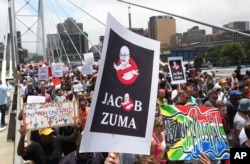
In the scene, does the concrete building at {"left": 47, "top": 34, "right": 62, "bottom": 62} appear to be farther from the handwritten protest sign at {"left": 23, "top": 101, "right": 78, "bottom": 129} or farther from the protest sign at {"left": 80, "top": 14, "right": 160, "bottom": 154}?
the protest sign at {"left": 80, "top": 14, "right": 160, "bottom": 154}

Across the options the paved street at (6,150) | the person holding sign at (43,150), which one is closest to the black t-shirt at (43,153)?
the person holding sign at (43,150)

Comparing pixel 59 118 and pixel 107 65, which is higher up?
pixel 107 65

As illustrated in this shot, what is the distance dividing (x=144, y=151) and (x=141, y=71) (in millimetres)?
593

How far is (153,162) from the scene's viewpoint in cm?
350

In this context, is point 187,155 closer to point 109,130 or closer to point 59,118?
point 109,130

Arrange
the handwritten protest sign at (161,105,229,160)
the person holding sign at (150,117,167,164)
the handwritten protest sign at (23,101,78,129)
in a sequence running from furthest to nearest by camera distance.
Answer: the handwritten protest sign at (23,101,78,129), the person holding sign at (150,117,167,164), the handwritten protest sign at (161,105,229,160)

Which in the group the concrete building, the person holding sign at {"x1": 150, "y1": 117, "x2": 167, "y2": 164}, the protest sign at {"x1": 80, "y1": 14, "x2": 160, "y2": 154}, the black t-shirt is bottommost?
the black t-shirt

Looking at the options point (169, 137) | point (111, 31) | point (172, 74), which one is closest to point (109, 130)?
point (111, 31)

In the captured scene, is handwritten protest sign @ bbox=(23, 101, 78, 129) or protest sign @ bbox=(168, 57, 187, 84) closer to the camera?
handwritten protest sign @ bbox=(23, 101, 78, 129)

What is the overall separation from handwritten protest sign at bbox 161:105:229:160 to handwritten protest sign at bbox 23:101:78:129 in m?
2.19

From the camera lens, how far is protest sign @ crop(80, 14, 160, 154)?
304cm

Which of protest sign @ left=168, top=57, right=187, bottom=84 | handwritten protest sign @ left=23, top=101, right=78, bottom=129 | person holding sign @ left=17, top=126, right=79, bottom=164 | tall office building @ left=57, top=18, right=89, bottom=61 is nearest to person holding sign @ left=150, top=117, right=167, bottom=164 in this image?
person holding sign @ left=17, top=126, right=79, bottom=164

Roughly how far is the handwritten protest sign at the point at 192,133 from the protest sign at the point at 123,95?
94cm

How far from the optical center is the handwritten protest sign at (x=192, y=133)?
4.15 m
